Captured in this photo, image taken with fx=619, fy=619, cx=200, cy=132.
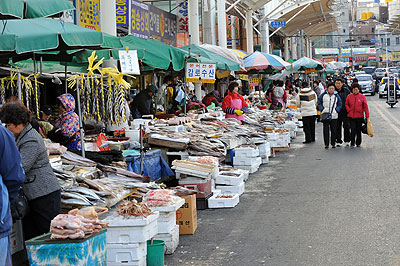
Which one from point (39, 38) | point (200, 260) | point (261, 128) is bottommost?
point (200, 260)

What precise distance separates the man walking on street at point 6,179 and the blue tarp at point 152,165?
17.5 ft

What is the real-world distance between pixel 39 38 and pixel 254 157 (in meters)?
6.58

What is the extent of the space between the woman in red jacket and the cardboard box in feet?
33.4

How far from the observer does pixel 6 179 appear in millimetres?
4594

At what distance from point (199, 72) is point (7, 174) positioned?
1236 cm

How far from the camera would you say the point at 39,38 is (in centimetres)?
841

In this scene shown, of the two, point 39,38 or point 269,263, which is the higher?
point 39,38

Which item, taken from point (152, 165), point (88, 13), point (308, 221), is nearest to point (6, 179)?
point (308, 221)

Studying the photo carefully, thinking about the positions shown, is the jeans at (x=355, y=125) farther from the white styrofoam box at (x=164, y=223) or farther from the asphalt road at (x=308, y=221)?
the white styrofoam box at (x=164, y=223)

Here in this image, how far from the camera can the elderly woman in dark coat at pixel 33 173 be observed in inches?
228

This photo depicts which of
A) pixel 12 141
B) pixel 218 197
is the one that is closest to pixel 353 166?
pixel 218 197

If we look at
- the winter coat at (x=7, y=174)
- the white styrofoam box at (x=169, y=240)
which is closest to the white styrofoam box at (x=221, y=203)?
the white styrofoam box at (x=169, y=240)

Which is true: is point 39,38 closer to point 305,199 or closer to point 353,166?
point 305,199

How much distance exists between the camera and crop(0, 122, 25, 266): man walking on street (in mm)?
4473
